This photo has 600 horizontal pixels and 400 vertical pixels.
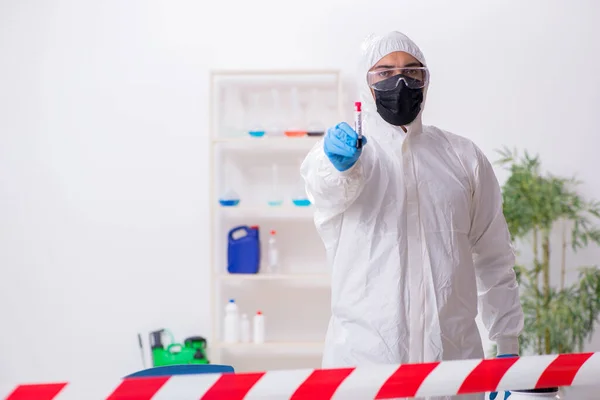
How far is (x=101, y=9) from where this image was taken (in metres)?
4.16

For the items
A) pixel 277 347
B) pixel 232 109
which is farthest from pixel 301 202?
pixel 277 347

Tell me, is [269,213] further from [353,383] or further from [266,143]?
[353,383]

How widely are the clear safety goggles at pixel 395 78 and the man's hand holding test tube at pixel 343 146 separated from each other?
271 millimetres

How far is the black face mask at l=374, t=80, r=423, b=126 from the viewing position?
1.91 m

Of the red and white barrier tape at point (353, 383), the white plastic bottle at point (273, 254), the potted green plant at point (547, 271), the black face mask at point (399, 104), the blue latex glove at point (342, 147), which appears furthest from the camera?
the white plastic bottle at point (273, 254)

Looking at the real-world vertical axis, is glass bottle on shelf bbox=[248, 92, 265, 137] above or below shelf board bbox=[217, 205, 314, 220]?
above

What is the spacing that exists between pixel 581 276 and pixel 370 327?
2.52 metres

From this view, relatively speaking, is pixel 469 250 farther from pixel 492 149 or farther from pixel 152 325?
pixel 152 325

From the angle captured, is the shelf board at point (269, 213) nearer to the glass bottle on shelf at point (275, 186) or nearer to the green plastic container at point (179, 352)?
the glass bottle on shelf at point (275, 186)

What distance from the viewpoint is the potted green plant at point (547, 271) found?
365 cm

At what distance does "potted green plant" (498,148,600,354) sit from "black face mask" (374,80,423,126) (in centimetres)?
194

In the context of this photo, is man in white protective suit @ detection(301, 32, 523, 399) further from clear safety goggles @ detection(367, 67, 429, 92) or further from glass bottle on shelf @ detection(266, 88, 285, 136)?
glass bottle on shelf @ detection(266, 88, 285, 136)

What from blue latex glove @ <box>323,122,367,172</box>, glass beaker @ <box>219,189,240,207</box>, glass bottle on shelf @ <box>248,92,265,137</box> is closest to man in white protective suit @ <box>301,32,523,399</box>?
blue latex glove @ <box>323,122,367,172</box>

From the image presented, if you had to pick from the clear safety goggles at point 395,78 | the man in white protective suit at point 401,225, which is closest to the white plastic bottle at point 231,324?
the man in white protective suit at point 401,225
